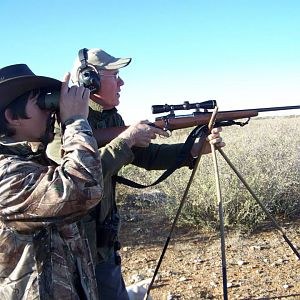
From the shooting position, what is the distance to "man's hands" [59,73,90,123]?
5.49 feet

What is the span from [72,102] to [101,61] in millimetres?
888

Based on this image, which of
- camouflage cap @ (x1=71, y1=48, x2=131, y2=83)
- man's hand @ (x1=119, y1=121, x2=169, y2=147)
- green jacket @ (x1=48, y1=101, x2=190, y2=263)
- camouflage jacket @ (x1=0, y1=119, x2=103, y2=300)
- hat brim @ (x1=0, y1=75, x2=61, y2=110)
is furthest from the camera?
camouflage cap @ (x1=71, y1=48, x2=131, y2=83)

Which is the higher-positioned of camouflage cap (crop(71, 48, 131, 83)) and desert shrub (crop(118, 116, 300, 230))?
camouflage cap (crop(71, 48, 131, 83))

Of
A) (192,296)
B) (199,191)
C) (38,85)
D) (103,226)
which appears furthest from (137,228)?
(38,85)

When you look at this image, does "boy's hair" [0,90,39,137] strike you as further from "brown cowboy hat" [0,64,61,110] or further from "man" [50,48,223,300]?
"man" [50,48,223,300]

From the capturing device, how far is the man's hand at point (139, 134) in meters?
2.30

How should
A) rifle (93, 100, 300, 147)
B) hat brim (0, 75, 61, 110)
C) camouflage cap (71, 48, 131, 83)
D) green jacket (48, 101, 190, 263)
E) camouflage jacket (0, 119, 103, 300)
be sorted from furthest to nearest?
1. rifle (93, 100, 300, 147)
2. camouflage cap (71, 48, 131, 83)
3. green jacket (48, 101, 190, 263)
4. hat brim (0, 75, 61, 110)
5. camouflage jacket (0, 119, 103, 300)

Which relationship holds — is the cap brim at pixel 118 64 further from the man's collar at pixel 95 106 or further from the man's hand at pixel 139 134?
the man's hand at pixel 139 134

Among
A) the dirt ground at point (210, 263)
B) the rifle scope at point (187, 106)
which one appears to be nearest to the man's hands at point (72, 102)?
the rifle scope at point (187, 106)

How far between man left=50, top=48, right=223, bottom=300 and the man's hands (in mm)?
495

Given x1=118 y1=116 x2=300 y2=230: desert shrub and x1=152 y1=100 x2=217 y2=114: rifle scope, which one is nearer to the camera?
x1=152 y1=100 x2=217 y2=114: rifle scope

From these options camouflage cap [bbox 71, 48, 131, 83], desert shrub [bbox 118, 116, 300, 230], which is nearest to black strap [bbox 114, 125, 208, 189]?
camouflage cap [bbox 71, 48, 131, 83]

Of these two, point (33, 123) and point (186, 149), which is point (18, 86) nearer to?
point (33, 123)

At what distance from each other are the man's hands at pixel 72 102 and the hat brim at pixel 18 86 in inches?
3.3
